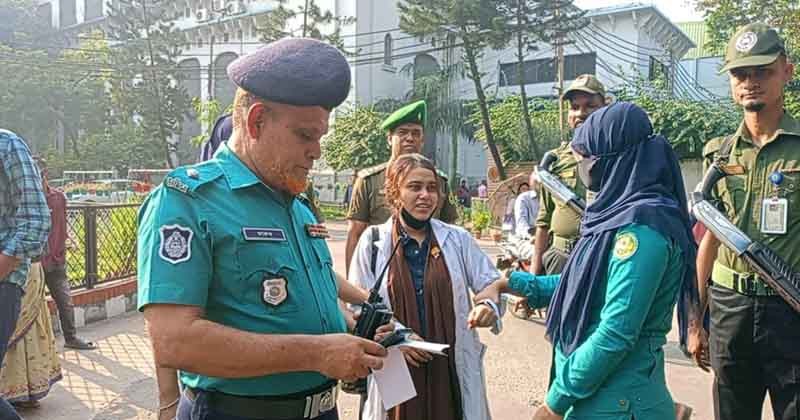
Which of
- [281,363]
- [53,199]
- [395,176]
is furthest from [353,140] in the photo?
[281,363]

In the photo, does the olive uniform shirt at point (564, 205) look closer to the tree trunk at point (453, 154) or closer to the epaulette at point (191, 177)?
the epaulette at point (191, 177)

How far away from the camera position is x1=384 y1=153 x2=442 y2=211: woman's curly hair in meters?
3.09

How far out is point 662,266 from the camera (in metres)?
1.95

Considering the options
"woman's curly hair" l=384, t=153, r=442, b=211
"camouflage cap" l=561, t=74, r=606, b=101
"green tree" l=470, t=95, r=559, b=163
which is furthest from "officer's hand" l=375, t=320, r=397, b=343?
"green tree" l=470, t=95, r=559, b=163

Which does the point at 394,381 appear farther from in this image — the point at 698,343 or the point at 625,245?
the point at 698,343

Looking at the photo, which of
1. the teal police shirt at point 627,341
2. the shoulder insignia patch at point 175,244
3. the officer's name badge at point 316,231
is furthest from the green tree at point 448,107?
the shoulder insignia patch at point 175,244

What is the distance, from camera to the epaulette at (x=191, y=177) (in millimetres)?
1594

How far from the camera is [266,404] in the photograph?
1.68 m

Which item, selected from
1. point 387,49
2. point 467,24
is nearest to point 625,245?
point 467,24

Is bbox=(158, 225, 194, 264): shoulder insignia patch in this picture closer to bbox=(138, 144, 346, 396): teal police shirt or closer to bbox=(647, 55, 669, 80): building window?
bbox=(138, 144, 346, 396): teal police shirt

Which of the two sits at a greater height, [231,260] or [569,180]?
[569,180]

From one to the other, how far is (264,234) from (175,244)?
233 millimetres

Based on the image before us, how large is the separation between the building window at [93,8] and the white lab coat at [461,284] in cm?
4987

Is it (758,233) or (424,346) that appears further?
(758,233)
